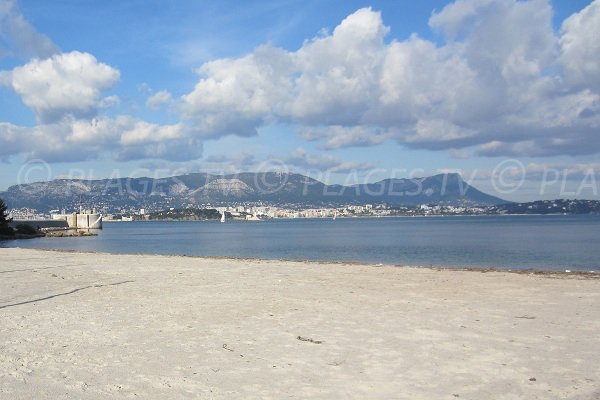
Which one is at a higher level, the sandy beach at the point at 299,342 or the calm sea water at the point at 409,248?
the sandy beach at the point at 299,342

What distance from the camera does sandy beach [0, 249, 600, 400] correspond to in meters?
7.08

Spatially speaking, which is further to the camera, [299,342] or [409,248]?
[409,248]

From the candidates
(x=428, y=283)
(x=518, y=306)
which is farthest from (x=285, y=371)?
(x=428, y=283)

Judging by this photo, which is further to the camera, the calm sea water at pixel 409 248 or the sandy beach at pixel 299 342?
the calm sea water at pixel 409 248

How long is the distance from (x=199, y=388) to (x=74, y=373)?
190 centimetres

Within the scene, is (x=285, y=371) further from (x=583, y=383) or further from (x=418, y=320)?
(x=418, y=320)

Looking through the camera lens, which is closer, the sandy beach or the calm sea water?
the sandy beach

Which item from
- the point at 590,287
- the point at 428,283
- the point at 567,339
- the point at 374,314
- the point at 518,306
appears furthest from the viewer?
the point at 428,283

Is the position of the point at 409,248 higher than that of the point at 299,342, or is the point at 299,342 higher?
the point at 299,342

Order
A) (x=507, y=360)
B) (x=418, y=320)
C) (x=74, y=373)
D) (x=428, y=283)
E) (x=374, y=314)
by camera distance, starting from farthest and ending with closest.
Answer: (x=428, y=283) → (x=374, y=314) → (x=418, y=320) → (x=507, y=360) → (x=74, y=373)

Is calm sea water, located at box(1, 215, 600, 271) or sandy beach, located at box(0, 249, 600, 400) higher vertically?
sandy beach, located at box(0, 249, 600, 400)

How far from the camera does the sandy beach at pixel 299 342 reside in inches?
279

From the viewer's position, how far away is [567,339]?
9727 millimetres

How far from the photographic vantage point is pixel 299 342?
31.2 feet
